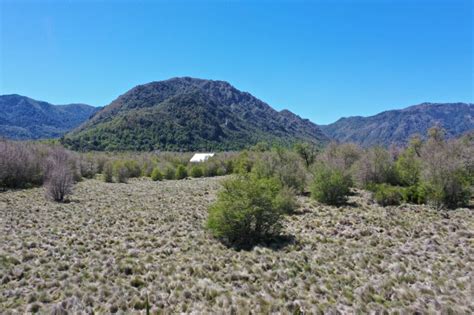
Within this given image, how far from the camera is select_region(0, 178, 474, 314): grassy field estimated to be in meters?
7.64

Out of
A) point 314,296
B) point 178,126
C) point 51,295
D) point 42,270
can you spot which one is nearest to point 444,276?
point 314,296

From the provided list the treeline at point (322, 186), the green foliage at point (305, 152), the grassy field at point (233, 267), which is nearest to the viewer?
the grassy field at point (233, 267)

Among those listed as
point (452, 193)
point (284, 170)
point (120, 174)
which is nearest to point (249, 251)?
point (452, 193)

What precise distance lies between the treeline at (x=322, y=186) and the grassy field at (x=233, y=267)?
1.28 meters

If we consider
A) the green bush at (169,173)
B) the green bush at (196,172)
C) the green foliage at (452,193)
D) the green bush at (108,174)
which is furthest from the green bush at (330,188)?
the green bush at (196,172)

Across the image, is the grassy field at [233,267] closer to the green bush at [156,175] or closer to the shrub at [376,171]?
the shrub at [376,171]

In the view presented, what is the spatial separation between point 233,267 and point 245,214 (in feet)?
11.5

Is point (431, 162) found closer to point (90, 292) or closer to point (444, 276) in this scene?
point (444, 276)

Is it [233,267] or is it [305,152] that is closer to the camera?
[233,267]

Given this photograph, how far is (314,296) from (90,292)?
599 cm

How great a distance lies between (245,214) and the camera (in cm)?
1340

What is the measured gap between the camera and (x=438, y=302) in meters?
7.48

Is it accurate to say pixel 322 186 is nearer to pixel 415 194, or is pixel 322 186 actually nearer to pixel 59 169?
pixel 415 194

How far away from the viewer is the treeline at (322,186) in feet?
44.8
